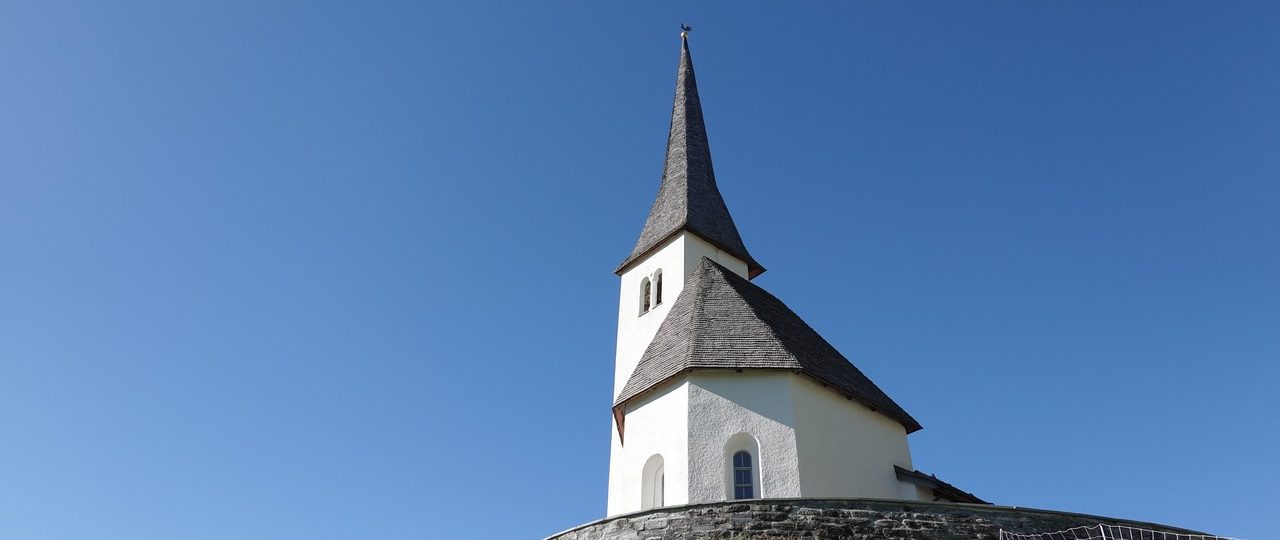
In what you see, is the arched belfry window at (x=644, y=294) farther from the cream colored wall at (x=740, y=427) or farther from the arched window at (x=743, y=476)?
the arched window at (x=743, y=476)

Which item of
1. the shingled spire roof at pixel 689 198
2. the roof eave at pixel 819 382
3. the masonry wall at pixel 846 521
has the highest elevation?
the shingled spire roof at pixel 689 198

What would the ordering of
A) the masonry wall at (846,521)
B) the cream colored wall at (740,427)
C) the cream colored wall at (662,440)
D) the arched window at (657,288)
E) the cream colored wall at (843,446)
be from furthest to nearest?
1. the arched window at (657,288)
2. the cream colored wall at (843,446)
3. the cream colored wall at (662,440)
4. the cream colored wall at (740,427)
5. the masonry wall at (846,521)

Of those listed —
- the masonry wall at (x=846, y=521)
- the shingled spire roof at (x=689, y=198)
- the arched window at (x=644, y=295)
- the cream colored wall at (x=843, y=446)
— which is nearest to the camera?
the masonry wall at (x=846, y=521)

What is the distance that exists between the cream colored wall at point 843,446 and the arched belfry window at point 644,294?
7645mm

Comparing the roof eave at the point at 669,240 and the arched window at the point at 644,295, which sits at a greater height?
the roof eave at the point at 669,240

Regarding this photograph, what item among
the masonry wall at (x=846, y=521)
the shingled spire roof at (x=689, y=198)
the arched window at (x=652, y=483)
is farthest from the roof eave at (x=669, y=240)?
the masonry wall at (x=846, y=521)

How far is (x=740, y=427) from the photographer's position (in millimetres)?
16250

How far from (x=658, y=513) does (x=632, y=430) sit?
5153 mm

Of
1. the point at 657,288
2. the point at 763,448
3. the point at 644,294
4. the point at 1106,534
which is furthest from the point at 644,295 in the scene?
the point at 1106,534

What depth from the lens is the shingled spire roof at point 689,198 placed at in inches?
1008

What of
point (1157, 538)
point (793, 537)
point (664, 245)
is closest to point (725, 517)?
point (793, 537)

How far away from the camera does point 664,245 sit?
82.9 ft

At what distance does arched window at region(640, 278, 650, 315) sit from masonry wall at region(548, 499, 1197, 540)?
39.7ft

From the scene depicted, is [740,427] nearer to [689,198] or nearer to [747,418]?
[747,418]
